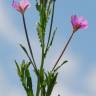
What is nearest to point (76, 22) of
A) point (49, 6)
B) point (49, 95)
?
point (49, 6)

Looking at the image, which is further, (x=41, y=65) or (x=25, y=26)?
(x=25, y=26)

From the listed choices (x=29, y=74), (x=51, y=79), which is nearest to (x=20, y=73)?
(x=29, y=74)

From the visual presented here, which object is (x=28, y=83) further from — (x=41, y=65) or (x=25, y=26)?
(x=25, y=26)

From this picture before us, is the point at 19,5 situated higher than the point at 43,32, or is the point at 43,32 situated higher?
the point at 19,5

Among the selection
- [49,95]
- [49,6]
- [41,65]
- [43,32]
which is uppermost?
[49,6]

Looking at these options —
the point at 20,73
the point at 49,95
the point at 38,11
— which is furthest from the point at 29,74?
the point at 38,11

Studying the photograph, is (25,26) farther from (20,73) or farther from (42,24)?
(20,73)

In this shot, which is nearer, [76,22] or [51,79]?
[51,79]

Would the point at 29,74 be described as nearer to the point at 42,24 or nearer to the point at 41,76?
the point at 41,76

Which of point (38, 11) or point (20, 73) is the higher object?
point (38, 11)
